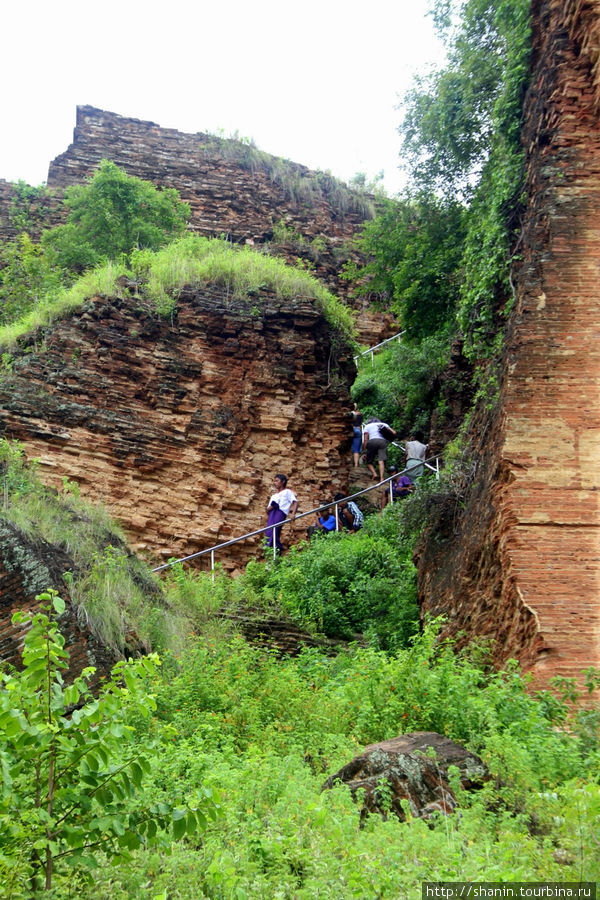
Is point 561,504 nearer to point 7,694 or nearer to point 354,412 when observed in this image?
point 7,694

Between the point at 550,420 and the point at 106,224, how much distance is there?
43.4 ft

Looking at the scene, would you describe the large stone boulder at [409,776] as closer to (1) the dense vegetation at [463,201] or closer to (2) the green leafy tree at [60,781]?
(2) the green leafy tree at [60,781]

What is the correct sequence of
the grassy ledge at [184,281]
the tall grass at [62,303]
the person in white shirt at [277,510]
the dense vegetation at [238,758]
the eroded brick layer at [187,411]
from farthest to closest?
the grassy ledge at [184,281] → the tall grass at [62,303] → the person in white shirt at [277,510] → the eroded brick layer at [187,411] → the dense vegetation at [238,758]

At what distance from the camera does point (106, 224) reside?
740 inches

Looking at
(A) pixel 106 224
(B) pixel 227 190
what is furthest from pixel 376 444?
(B) pixel 227 190

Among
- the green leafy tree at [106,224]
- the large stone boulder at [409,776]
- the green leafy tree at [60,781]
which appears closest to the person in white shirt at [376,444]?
the green leafy tree at [106,224]

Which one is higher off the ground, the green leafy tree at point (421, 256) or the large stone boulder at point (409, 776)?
the green leafy tree at point (421, 256)

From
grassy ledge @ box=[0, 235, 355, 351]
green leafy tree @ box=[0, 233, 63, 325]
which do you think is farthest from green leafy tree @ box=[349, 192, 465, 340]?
green leafy tree @ box=[0, 233, 63, 325]

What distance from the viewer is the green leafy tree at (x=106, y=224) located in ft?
61.1

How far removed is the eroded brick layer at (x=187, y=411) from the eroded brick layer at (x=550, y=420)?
19.0 feet

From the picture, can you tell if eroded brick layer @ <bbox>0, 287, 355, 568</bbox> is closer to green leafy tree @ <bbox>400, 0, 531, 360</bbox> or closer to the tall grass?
the tall grass

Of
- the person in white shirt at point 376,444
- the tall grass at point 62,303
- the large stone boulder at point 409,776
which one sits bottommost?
the large stone boulder at point 409,776

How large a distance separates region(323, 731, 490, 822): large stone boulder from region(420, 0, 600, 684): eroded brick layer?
2047mm

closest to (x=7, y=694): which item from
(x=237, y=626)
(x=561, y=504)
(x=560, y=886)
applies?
(x=560, y=886)
